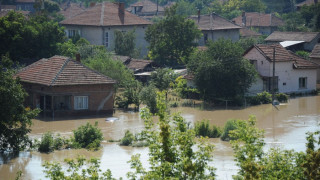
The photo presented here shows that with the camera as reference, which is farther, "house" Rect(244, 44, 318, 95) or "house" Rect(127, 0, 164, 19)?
"house" Rect(127, 0, 164, 19)

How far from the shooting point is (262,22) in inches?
3046

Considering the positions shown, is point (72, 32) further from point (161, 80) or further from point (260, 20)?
point (260, 20)

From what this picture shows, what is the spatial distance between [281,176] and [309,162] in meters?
0.79

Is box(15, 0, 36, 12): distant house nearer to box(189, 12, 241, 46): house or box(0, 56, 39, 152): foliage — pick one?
box(189, 12, 241, 46): house

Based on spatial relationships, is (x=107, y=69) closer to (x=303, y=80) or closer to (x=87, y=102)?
(x=87, y=102)

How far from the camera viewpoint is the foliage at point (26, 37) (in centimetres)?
4178

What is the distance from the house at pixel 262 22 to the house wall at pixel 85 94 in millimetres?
42792

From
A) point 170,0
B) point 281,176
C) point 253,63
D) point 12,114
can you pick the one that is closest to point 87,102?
point 12,114

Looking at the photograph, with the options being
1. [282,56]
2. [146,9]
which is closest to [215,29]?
[282,56]

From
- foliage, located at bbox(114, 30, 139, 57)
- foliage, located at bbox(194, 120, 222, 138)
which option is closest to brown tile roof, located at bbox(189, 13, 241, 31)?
foliage, located at bbox(114, 30, 139, 57)

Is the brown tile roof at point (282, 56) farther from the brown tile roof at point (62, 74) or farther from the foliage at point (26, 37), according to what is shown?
the foliage at point (26, 37)

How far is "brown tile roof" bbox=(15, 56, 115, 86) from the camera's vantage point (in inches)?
1375

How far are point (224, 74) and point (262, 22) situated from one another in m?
40.0

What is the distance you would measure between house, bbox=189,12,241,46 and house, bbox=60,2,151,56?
629 cm
